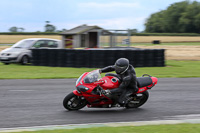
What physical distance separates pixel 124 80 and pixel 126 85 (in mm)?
142

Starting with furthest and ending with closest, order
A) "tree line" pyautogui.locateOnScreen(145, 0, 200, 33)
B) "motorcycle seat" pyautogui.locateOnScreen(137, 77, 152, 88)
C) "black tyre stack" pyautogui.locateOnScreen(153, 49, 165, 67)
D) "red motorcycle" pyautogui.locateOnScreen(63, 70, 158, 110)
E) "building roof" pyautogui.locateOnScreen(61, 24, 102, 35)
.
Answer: "tree line" pyautogui.locateOnScreen(145, 0, 200, 33)
"building roof" pyautogui.locateOnScreen(61, 24, 102, 35)
"black tyre stack" pyautogui.locateOnScreen(153, 49, 165, 67)
"motorcycle seat" pyautogui.locateOnScreen(137, 77, 152, 88)
"red motorcycle" pyautogui.locateOnScreen(63, 70, 158, 110)

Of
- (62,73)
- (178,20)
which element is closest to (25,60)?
(62,73)

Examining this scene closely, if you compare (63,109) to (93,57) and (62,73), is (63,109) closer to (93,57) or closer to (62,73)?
(62,73)

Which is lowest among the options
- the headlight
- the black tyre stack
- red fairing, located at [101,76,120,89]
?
the headlight

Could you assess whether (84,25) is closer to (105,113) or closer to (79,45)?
(79,45)

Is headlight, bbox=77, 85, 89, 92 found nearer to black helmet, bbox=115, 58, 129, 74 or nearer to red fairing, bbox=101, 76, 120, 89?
red fairing, bbox=101, 76, 120, 89

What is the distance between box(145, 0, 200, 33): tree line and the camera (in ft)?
273

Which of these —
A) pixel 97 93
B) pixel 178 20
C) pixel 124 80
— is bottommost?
pixel 97 93

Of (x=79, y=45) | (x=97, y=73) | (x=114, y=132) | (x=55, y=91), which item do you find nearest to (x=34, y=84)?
(x=55, y=91)

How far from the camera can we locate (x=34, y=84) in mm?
11016

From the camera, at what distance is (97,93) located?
671cm

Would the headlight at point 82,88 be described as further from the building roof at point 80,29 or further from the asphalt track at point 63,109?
the building roof at point 80,29

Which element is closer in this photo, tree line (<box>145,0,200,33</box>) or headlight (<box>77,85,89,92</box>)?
headlight (<box>77,85,89,92</box>)

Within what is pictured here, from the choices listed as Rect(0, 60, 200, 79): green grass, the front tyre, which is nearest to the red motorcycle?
the front tyre
